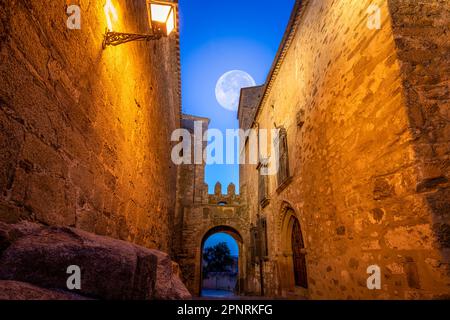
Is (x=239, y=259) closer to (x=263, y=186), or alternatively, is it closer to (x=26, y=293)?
(x=263, y=186)

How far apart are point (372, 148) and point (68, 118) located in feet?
10.5

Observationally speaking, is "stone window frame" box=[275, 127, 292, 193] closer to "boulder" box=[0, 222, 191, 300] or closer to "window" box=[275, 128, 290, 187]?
"window" box=[275, 128, 290, 187]

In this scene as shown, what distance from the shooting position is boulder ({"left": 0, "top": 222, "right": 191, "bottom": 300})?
113 centimetres

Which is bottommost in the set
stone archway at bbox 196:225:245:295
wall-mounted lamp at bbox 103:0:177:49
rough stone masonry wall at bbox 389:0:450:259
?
stone archway at bbox 196:225:245:295

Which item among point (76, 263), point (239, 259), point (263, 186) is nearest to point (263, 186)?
point (263, 186)

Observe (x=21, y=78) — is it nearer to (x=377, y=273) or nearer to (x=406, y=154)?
(x=406, y=154)

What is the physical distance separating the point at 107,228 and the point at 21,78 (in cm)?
177

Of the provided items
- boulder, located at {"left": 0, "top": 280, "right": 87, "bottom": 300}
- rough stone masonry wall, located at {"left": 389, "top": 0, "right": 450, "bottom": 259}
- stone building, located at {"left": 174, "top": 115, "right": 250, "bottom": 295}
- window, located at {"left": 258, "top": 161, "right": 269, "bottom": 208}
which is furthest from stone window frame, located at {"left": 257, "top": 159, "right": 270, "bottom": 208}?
boulder, located at {"left": 0, "top": 280, "right": 87, "bottom": 300}

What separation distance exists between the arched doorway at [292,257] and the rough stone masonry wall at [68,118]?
3.89 meters

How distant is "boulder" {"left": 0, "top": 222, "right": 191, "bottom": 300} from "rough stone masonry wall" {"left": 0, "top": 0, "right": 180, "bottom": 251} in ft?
0.70

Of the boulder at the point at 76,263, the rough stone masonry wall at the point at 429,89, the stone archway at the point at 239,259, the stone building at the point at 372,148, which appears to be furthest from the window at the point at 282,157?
the stone archway at the point at 239,259

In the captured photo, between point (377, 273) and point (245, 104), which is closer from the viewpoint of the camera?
point (377, 273)
